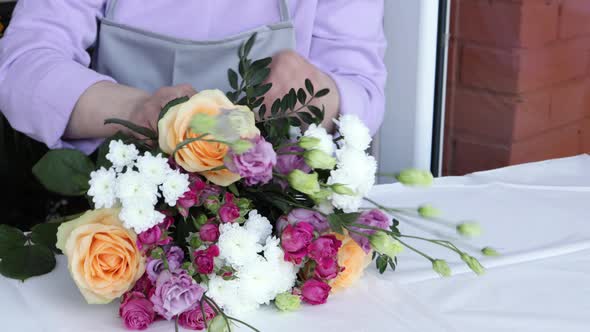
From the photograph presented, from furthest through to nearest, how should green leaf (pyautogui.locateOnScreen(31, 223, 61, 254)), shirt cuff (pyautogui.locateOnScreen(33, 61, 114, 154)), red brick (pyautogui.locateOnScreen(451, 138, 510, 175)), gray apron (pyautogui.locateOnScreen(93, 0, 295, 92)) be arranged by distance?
red brick (pyautogui.locateOnScreen(451, 138, 510, 175))
gray apron (pyautogui.locateOnScreen(93, 0, 295, 92))
shirt cuff (pyautogui.locateOnScreen(33, 61, 114, 154))
green leaf (pyautogui.locateOnScreen(31, 223, 61, 254))

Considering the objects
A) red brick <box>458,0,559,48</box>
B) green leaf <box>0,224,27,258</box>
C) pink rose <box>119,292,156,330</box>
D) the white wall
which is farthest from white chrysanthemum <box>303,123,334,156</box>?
red brick <box>458,0,559,48</box>

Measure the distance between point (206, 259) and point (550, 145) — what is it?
52.7 inches

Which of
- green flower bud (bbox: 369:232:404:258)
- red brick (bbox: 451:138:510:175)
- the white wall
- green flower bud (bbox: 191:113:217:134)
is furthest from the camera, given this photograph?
red brick (bbox: 451:138:510:175)

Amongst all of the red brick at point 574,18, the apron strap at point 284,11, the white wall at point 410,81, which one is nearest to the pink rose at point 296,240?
the apron strap at point 284,11

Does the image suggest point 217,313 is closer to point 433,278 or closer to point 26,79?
point 433,278

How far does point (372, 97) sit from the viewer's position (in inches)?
46.9

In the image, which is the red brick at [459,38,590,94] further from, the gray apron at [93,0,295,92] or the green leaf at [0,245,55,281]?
the green leaf at [0,245,55,281]

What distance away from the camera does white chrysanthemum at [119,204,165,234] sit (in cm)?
68

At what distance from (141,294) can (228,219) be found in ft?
0.34

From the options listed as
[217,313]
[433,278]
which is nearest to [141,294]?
[217,313]

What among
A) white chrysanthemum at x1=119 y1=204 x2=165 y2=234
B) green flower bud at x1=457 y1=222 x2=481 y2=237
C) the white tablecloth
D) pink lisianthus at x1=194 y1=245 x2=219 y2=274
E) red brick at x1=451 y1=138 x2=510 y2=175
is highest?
white chrysanthemum at x1=119 y1=204 x2=165 y2=234

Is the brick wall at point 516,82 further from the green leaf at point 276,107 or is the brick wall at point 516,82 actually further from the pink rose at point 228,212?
the pink rose at point 228,212

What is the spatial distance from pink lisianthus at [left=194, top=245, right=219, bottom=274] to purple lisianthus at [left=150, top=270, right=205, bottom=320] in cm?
1

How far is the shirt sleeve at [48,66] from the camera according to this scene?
987mm
